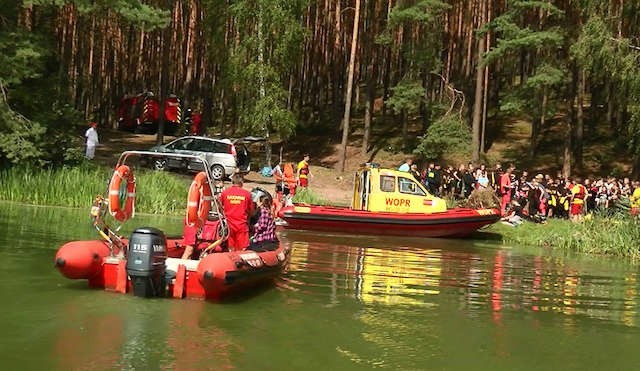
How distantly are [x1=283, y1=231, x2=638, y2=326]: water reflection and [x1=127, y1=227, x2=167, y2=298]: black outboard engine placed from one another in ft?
8.27

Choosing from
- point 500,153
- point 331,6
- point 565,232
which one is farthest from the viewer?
point 331,6

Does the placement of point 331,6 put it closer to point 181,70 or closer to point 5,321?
point 181,70

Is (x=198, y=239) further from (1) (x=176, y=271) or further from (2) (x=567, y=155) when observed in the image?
(2) (x=567, y=155)

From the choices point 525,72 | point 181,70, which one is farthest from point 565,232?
point 181,70

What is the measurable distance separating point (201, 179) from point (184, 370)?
3956 millimetres

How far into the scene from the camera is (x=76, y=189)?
2334 centimetres

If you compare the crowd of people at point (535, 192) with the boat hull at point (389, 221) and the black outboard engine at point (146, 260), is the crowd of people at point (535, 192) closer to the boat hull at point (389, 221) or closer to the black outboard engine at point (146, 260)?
the boat hull at point (389, 221)

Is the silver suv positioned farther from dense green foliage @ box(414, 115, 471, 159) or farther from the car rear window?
dense green foliage @ box(414, 115, 471, 159)

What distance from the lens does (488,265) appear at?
643 inches

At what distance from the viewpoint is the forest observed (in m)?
26.5

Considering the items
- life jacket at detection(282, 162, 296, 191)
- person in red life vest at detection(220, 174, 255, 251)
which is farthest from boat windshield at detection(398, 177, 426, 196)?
person in red life vest at detection(220, 174, 255, 251)

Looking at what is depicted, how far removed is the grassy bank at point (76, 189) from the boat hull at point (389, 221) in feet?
13.5

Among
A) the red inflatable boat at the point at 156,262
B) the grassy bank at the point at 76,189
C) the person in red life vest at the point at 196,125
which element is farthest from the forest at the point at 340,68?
the red inflatable boat at the point at 156,262

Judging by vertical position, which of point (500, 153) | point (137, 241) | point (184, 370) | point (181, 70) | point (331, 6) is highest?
point (331, 6)
